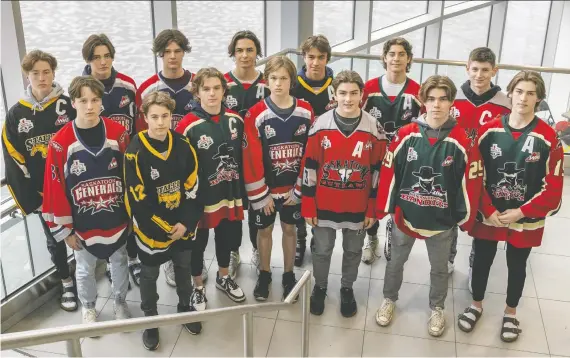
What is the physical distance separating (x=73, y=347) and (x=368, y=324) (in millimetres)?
2251

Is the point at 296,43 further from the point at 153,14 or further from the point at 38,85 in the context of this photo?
the point at 38,85

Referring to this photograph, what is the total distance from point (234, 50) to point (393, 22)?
17.3ft

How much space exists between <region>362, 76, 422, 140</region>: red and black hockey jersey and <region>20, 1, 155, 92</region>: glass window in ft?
5.35

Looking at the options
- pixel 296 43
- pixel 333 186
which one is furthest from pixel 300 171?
pixel 296 43

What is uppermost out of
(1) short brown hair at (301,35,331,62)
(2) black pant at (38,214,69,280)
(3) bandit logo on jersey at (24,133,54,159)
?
(1) short brown hair at (301,35,331,62)

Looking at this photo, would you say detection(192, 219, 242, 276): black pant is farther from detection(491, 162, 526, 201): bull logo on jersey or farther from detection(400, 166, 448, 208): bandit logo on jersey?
detection(491, 162, 526, 201): bull logo on jersey

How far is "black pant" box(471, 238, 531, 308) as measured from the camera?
3494 millimetres

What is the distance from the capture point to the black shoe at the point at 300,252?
4.34m

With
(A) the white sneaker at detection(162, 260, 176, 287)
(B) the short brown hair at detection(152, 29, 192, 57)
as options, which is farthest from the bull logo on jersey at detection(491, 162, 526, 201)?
(A) the white sneaker at detection(162, 260, 176, 287)

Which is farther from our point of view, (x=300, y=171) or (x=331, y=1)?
(x=331, y=1)

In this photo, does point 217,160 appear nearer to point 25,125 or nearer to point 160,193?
point 160,193

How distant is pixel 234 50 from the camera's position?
3.76 m

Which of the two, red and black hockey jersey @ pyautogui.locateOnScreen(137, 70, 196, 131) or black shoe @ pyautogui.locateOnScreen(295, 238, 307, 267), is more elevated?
red and black hockey jersey @ pyautogui.locateOnScreen(137, 70, 196, 131)

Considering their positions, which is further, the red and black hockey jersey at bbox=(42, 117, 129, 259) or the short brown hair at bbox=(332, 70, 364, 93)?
the short brown hair at bbox=(332, 70, 364, 93)
